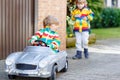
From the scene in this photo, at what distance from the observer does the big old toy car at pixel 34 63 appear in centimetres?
828

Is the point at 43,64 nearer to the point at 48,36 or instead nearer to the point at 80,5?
the point at 48,36

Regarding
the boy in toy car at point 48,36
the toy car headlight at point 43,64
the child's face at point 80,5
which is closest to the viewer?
the toy car headlight at point 43,64

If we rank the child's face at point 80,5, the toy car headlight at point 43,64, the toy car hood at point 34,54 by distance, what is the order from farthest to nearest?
the child's face at point 80,5 < the toy car hood at point 34,54 < the toy car headlight at point 43,64

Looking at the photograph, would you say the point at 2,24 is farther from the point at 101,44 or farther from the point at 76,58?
the point at 101,44

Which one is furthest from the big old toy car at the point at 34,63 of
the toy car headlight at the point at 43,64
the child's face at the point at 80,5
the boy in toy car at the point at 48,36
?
the child's face at the point at 80,5

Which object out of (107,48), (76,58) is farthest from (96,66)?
(107,48)

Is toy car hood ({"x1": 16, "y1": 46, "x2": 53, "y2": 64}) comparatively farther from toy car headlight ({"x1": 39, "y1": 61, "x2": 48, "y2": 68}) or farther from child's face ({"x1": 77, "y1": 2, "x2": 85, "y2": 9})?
child's face ({"x1": 77, "y1": 2, "x2": 85, "y2": 9})

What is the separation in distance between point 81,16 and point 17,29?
1.72 meters

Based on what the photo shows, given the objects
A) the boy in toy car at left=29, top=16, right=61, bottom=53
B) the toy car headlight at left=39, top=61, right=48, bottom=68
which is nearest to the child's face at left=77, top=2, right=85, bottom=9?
the boy in toy car at left=29, top=16, right=61, bottom=53

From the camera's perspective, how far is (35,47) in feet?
29.2

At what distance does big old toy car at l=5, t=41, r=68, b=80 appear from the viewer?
8.28 m

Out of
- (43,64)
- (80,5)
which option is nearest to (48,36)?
(43,64)

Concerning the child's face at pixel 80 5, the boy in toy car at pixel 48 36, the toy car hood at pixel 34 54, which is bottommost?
the toy car hood at pixel 34 54

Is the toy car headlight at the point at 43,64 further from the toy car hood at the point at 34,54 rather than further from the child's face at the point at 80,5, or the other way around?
the child's face at the point at 80,5
